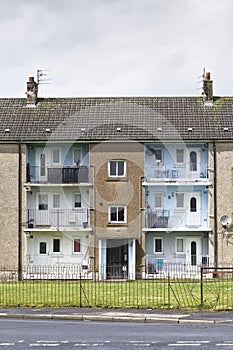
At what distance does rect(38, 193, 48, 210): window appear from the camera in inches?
2160

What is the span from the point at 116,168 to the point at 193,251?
7270 millimetres

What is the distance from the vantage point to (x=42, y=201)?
55.0m

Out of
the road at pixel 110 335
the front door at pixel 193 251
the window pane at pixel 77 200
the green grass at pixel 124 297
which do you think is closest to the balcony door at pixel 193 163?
the front door at pixel 193 251

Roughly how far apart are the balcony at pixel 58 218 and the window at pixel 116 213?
4.86ft

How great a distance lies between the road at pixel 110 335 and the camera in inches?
677

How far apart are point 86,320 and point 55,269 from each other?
2929 centimetres

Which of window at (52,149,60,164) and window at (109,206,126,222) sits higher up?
window at (52,149,60,164)

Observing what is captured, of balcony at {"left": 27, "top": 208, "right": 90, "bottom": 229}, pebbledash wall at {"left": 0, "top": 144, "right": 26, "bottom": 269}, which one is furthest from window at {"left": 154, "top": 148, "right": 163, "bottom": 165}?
pebbledash wall at {"left": 0, "top": 144, "right": 26, "bottom": 269}

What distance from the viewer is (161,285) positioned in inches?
1326

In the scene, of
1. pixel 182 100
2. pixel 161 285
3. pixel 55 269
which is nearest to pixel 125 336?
pixel 161 285

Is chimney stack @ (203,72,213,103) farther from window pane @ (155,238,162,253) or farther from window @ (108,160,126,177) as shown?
window pane @ (155,238,162,253)

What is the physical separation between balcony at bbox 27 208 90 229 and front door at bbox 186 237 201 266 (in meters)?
6.73

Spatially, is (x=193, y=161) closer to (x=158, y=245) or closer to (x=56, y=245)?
(x=158, y=245)

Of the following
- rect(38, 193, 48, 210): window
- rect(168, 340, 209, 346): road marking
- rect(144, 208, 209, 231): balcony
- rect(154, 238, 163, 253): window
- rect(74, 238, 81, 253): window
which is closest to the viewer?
rect(168, 340, 209, 346): road marking
